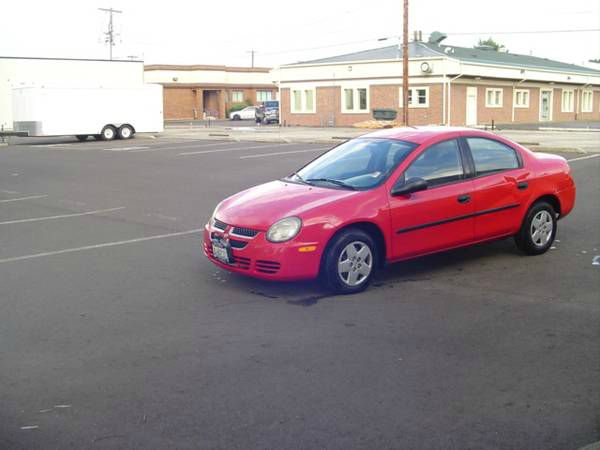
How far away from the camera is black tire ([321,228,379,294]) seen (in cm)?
730

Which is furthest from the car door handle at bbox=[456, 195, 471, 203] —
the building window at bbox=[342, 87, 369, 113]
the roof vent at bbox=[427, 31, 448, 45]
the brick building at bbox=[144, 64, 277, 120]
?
the brick building at bbox=[144, 64, 277, 120]

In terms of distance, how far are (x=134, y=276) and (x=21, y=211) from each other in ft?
20.5

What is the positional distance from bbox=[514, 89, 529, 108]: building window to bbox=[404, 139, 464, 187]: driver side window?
49.6 m

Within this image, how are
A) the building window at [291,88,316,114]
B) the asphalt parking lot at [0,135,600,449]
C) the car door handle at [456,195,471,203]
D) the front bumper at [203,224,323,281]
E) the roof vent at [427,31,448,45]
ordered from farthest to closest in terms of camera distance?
1. the building window at [291,88,316,114]
2. the roof vent at [427,31,448,45]
3. the car door handle at [456,195,471,203]
4. the front bumper at [203,224,323,281]
5. the asphalt parking lot at [0,135,600,449]

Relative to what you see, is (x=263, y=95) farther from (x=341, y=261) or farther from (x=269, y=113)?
(x=341, y=261)

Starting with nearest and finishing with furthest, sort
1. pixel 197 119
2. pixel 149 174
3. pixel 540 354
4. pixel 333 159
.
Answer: pixel 540 354, pixel 333 159, pixel 149 174, pixel 197 119

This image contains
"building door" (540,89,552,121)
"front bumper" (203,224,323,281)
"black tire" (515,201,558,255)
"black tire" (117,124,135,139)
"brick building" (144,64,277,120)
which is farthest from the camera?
"brick building" (144,64,277,120)

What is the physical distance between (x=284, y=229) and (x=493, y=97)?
4802cm

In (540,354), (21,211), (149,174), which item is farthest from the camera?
(149,174)

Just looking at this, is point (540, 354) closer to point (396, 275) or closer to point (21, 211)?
point (396, 275)

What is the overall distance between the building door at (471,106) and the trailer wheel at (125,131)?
71.9 ft

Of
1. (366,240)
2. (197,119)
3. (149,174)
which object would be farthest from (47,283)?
(197,119)

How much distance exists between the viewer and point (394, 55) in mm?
52156

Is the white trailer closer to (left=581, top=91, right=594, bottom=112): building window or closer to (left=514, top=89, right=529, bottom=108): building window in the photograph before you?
(left=514, top=89, right=529, bottom=108): building window
